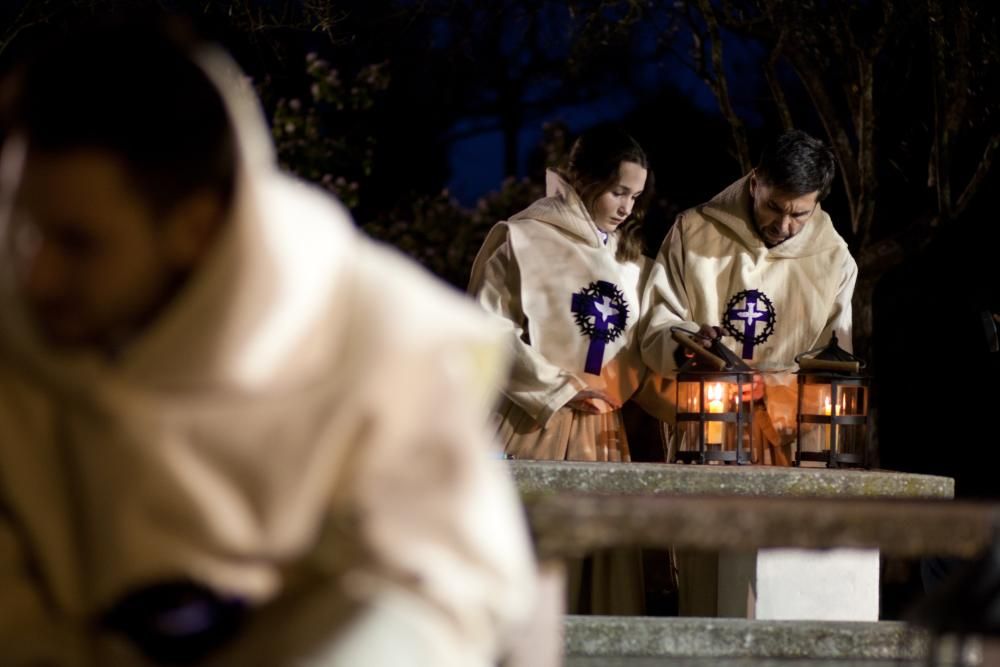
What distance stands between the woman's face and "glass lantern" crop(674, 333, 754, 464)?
2.54 ft

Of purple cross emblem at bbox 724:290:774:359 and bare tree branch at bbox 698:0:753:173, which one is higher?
bare tree branch at bbox 698:0:753:173

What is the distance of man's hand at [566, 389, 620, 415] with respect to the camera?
7406 millimetres

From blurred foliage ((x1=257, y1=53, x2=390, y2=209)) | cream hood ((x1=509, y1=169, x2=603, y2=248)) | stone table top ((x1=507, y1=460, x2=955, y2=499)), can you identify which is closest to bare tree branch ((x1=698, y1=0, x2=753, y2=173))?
blurred foliage ((x1=257, y1=53, x2=390, y2=209))

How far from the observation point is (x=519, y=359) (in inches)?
290

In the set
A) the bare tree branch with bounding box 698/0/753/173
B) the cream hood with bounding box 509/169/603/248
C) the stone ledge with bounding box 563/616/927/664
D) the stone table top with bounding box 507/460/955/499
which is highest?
the bare tree branch with bounding box 698/0/753/173

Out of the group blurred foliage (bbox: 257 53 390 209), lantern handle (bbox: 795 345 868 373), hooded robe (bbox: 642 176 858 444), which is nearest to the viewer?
lantern handle (bbox: 795 345 868 373)

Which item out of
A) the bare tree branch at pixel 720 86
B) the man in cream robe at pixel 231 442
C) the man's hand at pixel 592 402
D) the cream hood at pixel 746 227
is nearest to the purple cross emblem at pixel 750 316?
the cream hood at pixel 746 227

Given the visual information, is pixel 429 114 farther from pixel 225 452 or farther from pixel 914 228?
pixel 225 452

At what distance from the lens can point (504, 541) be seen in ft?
7.30

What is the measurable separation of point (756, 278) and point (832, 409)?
1.02 m

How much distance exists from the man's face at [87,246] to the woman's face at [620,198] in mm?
5339

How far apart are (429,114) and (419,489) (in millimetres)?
20100

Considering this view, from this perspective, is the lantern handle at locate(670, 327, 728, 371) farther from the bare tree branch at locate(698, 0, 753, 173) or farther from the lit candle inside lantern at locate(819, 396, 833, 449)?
the bare tree branch at locate(698, 0, 753, 173)

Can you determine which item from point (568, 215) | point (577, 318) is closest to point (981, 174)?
point (568, 215)
